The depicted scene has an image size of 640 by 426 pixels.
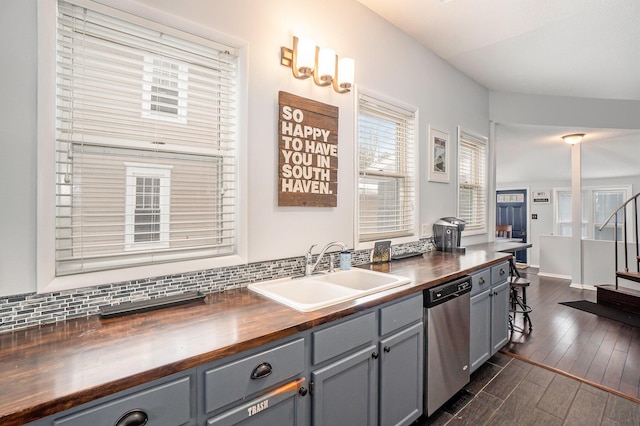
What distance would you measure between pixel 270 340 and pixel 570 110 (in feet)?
16.6

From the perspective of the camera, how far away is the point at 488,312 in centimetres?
245

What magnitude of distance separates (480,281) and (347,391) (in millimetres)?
1448

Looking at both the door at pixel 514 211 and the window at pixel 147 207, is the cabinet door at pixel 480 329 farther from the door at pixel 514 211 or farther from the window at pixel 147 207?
the door at pixel 514 211

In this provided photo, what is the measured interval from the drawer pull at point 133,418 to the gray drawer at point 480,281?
209 centimetres

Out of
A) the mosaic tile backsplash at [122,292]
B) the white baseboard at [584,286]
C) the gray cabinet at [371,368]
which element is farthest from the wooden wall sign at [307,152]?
the white baseboard at [584,286]

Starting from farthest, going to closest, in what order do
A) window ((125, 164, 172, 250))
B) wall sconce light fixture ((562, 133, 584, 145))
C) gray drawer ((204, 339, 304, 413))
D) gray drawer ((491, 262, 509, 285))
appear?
wall sconce light fixture ((562, 133, 584, 145))
gray drawer ((491, 262, 509, 285))
window ((125, 164, 172, 250))
gray drawer ((204, 339, 304, 413))

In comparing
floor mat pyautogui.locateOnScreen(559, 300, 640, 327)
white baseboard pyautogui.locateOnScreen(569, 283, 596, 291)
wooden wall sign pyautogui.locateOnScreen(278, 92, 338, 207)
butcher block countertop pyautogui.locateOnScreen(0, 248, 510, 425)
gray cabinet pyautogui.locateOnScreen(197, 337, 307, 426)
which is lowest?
floor mat pyautogui.locateOnScreen(559, 300, 640, 327)

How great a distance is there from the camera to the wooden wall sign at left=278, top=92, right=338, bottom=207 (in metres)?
1.86

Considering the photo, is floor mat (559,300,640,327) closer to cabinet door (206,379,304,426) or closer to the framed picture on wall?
the framed picture on wall

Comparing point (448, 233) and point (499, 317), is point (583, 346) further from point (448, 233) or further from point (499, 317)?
point (448, 233)

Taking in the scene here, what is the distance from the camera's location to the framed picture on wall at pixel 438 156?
9.88 ft

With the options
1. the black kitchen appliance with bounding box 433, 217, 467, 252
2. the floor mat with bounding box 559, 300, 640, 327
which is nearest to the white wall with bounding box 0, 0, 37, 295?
the black kitchen appliance with bounding box 433, 217, 467, 252

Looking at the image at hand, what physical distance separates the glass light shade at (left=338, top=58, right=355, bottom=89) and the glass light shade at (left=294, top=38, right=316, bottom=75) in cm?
27

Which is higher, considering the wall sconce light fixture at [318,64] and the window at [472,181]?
the wall sconce light fixture at [318,64]
